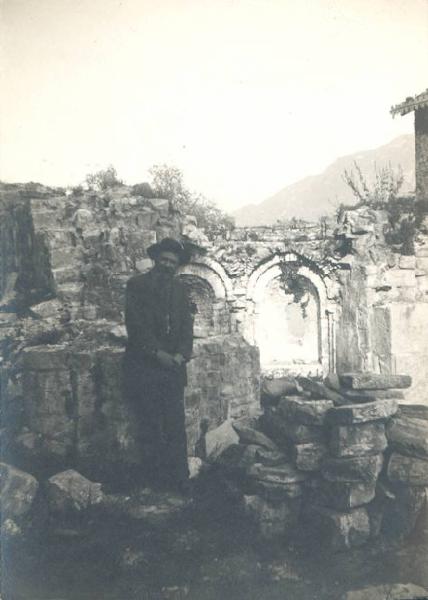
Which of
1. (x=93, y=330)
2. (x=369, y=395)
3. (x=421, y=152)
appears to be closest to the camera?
(x=369, y=395)

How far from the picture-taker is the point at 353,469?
137 inches

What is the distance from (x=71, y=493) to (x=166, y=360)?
4.36 ft

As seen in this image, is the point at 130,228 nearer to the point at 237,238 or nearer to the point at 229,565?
the point at 229,565

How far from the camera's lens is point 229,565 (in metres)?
3.28

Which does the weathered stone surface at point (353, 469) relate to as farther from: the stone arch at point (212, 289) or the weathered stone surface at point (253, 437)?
the stone arch at point (212, 289)

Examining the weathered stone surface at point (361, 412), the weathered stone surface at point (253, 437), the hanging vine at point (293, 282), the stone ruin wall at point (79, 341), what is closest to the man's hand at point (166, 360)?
the stone ruin wall at point (79, 341)

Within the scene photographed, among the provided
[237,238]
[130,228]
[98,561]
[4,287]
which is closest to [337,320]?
[237,238]

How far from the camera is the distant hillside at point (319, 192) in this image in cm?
8669

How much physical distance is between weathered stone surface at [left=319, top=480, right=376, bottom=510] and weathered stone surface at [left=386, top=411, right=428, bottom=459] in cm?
39

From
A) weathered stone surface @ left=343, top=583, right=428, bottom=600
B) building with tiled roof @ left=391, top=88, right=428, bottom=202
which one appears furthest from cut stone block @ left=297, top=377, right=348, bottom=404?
building with tiled roof @ left=391, top=88, right=428, bottom=202

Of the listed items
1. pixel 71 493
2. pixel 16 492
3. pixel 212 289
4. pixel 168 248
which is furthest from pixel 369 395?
pixel 212 289

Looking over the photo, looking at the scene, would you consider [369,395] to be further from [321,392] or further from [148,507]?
[148,507]

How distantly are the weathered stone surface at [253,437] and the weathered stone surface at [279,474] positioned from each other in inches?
9.8

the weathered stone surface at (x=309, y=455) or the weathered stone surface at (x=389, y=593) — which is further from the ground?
the weathered stone surface at (x=309, y=455)
